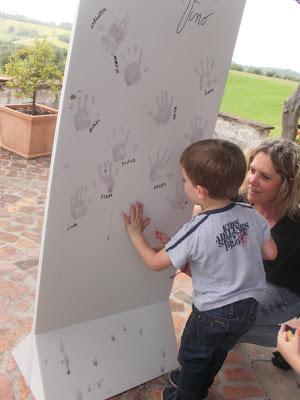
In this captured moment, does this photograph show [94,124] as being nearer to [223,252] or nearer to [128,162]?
[128,162]

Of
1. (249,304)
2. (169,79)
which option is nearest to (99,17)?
(169,79)

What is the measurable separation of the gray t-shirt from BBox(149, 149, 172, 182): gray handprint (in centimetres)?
30

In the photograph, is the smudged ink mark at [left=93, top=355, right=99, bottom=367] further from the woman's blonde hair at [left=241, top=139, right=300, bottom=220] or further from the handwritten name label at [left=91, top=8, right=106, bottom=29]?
the handwritten name label at [left=91, top=8, right=106, bottom=29]

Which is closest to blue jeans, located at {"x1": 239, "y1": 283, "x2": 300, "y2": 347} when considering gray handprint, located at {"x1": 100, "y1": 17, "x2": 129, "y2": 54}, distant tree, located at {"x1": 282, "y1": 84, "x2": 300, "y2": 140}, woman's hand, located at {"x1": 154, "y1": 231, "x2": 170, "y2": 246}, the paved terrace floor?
the paved terrace floor

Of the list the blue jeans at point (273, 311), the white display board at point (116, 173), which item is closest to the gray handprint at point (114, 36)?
the white display board at point (116, 173)

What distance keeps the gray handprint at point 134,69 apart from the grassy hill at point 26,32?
4.07 meters

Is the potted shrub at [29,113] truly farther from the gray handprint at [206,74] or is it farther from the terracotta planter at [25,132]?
the gray handprint at [206,74]

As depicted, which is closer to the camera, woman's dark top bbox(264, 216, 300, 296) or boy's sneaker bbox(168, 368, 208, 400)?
woman's dark top bbox(264, 216, 300, 296)

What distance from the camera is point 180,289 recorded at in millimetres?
2961

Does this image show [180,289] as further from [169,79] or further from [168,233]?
[169,79]

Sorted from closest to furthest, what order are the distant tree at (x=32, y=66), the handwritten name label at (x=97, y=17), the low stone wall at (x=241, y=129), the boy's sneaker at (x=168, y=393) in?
the handwritten name label at (x=97, y=17) → the boy's sneaker at (x=168, y=393) → the distant tree at (x=32, y=66) → the low stone wall at (x=241, y=129)

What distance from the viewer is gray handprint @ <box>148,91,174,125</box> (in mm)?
1561

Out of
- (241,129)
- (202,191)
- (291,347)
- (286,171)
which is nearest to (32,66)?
(241,129)

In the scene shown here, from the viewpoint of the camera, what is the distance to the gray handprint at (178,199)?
1863 millimetres
